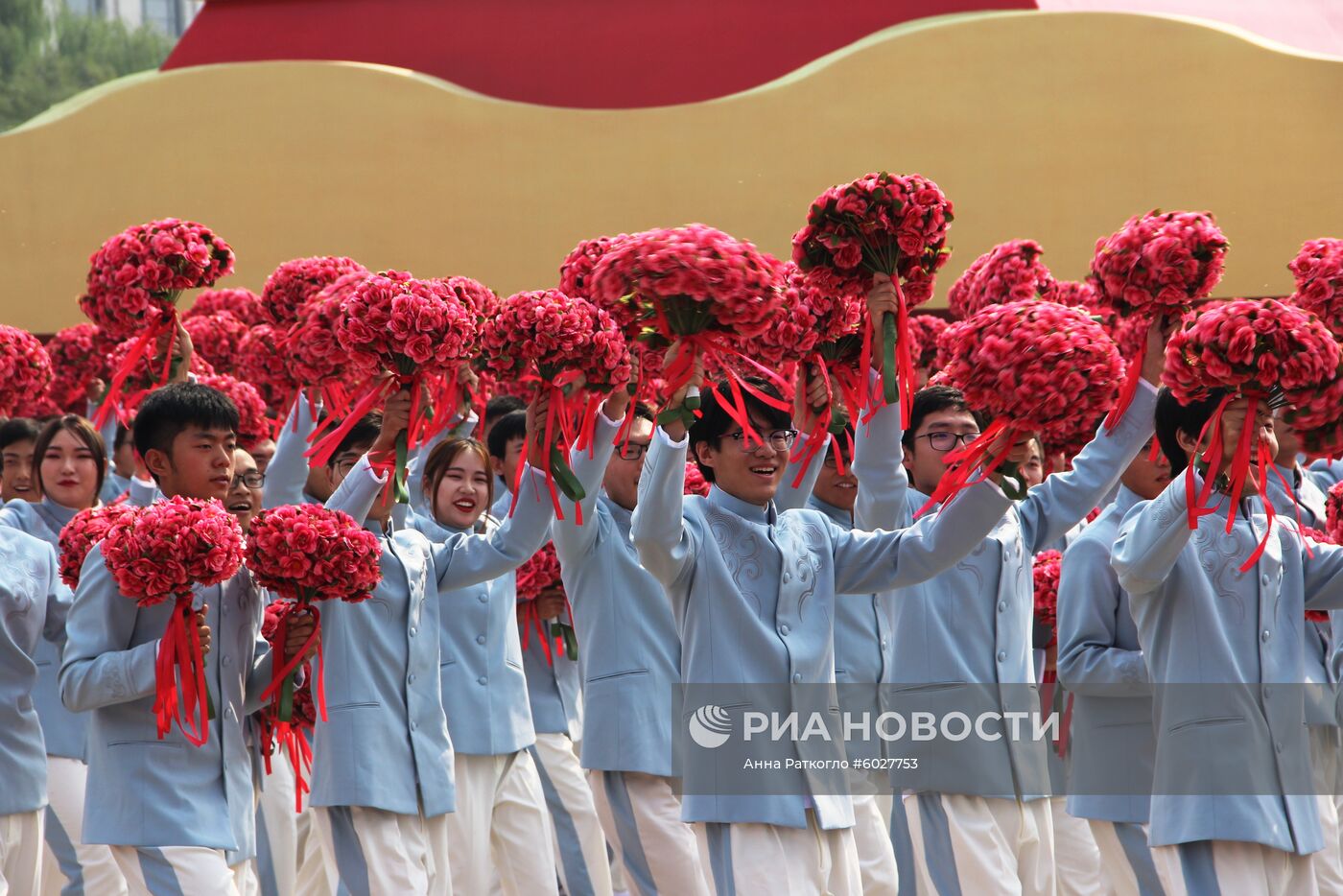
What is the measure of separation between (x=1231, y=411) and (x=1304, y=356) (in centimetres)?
26

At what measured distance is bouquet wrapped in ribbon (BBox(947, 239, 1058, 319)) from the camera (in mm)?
7480

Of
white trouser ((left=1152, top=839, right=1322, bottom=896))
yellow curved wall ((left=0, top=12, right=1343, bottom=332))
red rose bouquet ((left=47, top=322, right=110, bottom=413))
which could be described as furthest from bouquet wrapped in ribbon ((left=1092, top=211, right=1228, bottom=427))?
yellow curved wall ((left=0, top=12, right=1343, bottom=332))

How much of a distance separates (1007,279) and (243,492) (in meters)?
3.36

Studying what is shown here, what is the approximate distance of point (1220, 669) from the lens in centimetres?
468

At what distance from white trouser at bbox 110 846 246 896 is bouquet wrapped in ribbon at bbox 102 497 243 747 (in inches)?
12.2

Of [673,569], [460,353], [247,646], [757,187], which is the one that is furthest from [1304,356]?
[757,187]

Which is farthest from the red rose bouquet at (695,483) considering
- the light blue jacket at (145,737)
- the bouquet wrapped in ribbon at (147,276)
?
the light blue jacket at (145,737)

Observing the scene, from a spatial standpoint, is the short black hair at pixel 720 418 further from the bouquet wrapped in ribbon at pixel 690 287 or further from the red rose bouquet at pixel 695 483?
the red rose bouquet at pixel 695 483

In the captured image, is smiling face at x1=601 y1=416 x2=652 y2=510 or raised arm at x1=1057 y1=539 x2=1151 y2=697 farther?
smiling face at x1=601 y1=416 x2=652 y2=510

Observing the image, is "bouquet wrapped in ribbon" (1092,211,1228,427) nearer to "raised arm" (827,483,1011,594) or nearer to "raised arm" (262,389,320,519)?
"raised arm" (827,483,1011,594)

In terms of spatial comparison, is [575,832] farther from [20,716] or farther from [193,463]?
[193,463]

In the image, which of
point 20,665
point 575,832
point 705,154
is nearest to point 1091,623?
point 575,832

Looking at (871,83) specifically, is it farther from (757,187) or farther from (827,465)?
(827,465)

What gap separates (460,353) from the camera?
206 inches
